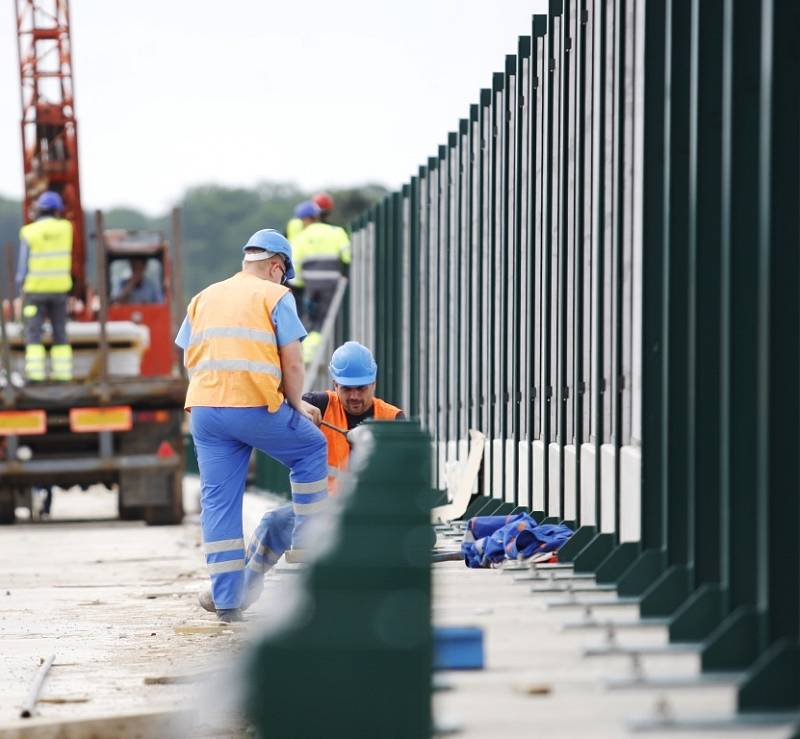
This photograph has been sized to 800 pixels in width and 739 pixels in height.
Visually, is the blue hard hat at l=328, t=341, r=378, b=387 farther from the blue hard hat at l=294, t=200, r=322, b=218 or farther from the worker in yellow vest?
the blue hard hat at l=294, t=200, r=322, b=218

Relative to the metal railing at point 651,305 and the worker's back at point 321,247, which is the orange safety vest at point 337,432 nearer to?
the metal railing at point 651,305

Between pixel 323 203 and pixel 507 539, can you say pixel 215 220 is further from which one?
pixel 507 539

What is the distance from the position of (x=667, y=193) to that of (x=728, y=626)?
190 centimetres

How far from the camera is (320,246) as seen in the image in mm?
18641

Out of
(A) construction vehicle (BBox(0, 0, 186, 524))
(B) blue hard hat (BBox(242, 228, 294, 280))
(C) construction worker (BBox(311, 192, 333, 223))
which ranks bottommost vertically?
(A) construction vehicle (BBox(0, 0, 186, 524))

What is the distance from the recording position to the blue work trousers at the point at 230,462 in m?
8.45

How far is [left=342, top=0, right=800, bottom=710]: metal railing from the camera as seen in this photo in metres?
4.77

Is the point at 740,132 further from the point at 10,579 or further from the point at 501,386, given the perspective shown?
the point at 10,579

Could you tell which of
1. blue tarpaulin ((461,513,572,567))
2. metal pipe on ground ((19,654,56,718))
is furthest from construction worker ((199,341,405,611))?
metal pipe on ground ((19,654,56,718))

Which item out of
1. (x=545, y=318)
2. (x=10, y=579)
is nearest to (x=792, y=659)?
(x=545, y=318)

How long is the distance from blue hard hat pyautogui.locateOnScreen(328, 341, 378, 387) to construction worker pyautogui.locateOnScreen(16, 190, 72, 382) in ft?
31.4

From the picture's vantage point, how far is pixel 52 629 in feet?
29.8

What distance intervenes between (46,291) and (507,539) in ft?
36.5

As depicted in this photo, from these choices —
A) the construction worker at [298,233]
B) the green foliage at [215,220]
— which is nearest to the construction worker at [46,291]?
the construction worker at [298,233]
